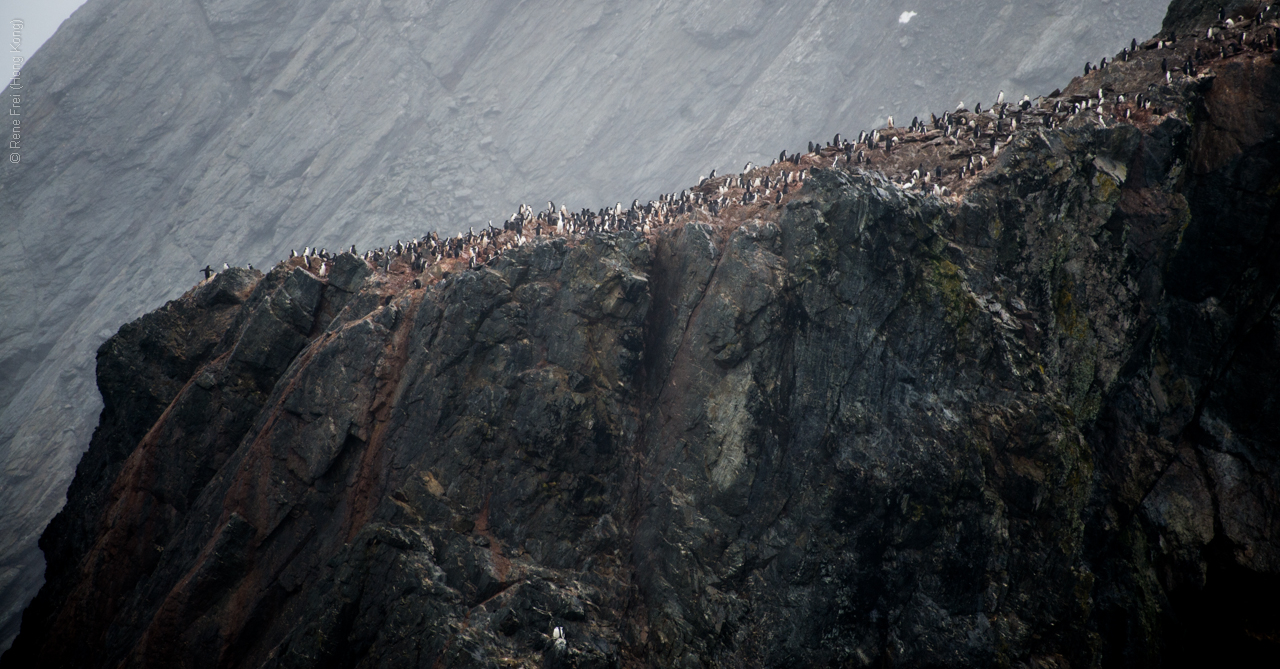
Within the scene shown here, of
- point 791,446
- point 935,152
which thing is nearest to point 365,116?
point 935,152

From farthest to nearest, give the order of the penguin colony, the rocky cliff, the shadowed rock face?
the shadowed rock face, the penguin colony, the rocky cliff

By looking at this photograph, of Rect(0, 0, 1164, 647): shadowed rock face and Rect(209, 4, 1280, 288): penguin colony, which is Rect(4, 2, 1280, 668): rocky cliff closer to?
Rect(209, 4, 1280, 288): penguin colony

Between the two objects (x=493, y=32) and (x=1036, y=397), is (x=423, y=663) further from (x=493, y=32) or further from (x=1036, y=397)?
(x=493, y=32)

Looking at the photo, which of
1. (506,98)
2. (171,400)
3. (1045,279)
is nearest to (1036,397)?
(1045,279)

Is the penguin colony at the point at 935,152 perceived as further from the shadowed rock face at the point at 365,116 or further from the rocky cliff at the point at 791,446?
the shadowed rock face at the point at 365,116

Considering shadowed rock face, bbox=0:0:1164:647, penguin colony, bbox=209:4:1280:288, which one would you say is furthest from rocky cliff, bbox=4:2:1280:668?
shadowed rock face, bbox=0:0:1164:647

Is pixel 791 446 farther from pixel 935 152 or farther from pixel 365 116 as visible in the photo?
pixel 365 116
